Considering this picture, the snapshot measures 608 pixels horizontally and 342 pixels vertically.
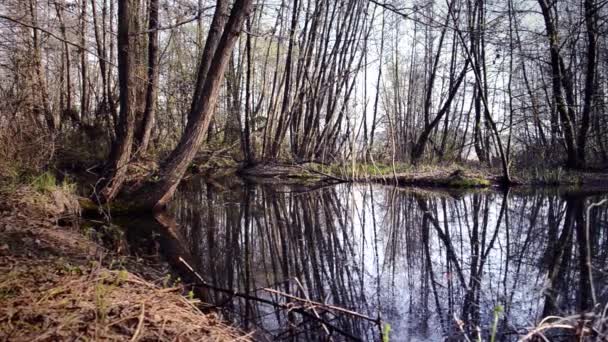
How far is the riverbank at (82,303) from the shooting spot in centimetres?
177

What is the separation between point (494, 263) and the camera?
3980mm

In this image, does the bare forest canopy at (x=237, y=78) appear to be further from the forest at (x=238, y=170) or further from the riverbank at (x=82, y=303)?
the riverbank at (x=82, y=303)

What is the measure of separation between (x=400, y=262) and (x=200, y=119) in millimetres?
3862

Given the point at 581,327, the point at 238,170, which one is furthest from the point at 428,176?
the point at 581,327

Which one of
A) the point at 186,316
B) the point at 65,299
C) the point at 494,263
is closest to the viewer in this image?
the point at 65,299

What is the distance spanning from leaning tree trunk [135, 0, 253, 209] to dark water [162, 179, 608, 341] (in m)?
0.66

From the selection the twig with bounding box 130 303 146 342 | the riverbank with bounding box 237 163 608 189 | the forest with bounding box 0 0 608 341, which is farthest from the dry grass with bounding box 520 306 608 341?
the riverbank with bounding box 237 163 608 189

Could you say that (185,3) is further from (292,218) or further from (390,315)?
(390,315)

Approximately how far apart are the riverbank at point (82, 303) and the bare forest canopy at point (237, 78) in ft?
11.6

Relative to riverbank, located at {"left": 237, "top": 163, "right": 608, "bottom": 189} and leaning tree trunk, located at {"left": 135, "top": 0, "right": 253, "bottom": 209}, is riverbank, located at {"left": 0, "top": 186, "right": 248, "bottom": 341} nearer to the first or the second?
leaning tree trunk, located at {"left": 135, "top": 0, "right": 253, "bottom": 209}

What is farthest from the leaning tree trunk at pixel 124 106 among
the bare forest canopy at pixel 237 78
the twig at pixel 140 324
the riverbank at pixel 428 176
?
the riverbank at pixel 428 176

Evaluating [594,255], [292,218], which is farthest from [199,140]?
[594,255]

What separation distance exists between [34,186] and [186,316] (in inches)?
177

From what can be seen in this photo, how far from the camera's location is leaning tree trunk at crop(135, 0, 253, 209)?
6.20m
